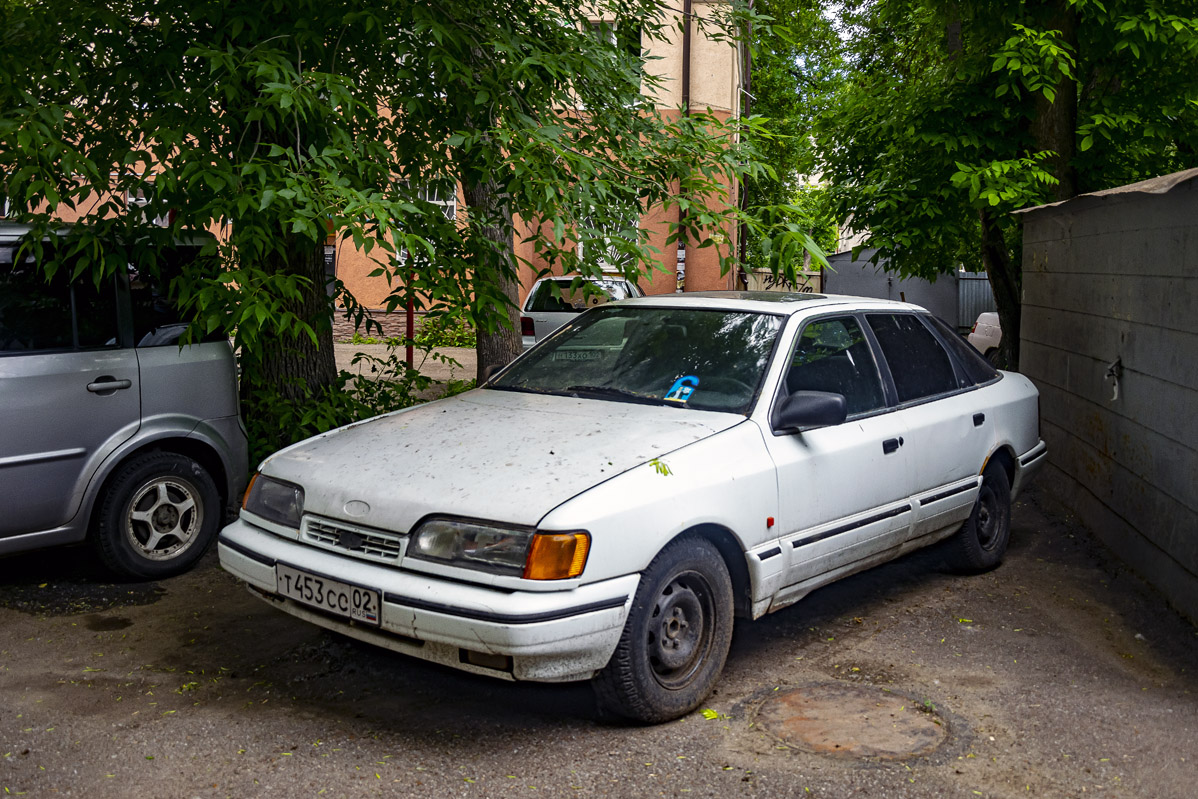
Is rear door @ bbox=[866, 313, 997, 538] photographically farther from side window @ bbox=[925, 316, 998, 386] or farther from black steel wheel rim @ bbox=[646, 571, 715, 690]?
black steel wheel rim @ bbox=[646, 571, 715, 690]

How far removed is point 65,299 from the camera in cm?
559

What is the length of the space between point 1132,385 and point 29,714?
5.86 metres

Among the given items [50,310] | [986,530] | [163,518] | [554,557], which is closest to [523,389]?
[554,557]

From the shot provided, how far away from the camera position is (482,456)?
166 inches

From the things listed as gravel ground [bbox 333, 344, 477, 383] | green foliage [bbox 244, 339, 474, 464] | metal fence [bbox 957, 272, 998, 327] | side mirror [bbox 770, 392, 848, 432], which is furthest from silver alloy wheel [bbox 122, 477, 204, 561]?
metal fence [bbox 957, 272, 998, 327]

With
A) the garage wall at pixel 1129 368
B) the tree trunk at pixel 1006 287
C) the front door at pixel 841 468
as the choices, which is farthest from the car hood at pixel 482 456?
the tree trunk at pixel 1006 287

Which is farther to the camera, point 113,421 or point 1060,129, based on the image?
point 1060,129

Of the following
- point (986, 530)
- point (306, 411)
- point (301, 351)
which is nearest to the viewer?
point (986, 530)

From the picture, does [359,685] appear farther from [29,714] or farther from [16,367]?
[16,367]

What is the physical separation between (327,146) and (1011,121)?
7.60 m

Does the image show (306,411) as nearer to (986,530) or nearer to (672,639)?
(672,639)

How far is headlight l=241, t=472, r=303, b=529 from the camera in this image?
432 centimetres

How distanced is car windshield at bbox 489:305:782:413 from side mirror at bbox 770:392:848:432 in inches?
6.2

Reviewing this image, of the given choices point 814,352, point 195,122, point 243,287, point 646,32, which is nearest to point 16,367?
point 243,287
